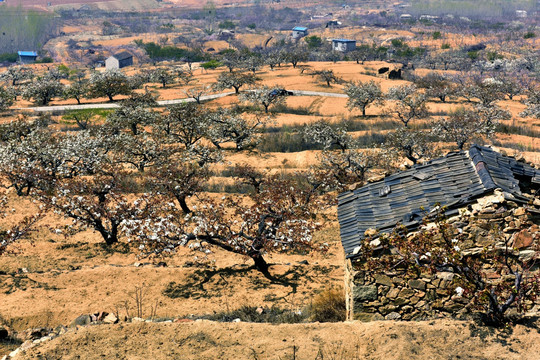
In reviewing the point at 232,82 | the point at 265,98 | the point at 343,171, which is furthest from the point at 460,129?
the point at 232,82

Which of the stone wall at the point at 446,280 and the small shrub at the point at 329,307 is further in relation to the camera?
the small shrub at the point at 329,307

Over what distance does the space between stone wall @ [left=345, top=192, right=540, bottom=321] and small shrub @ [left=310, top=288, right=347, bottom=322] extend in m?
1.06

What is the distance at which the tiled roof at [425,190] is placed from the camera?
10.6 m

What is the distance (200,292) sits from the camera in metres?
14.3

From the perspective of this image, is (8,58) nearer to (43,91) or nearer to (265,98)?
(43,91)

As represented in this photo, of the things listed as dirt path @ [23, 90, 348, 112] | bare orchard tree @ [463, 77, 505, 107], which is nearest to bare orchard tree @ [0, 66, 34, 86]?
dirt path @ [23, 90, 348, 112]

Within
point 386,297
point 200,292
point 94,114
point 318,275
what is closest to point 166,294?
point 200,292

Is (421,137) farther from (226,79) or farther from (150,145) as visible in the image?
(226,79)

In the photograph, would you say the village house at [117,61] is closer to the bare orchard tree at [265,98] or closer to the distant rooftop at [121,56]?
the distant rooftop at [121,56]

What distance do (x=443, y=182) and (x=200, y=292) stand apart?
26.7 ft

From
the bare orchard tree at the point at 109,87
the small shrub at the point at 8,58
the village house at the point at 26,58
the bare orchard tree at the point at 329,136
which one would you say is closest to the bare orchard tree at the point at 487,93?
the bare orchard tree at the point at 329,136

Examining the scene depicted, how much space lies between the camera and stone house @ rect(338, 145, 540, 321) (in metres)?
9.59

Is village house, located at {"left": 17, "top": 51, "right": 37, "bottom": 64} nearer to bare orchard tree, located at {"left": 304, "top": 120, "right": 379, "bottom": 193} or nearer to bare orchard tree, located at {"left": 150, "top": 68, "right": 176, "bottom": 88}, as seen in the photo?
bare orchard tree, located at {"left": 150, "top": 68, "right": 176, "bottom": 88}

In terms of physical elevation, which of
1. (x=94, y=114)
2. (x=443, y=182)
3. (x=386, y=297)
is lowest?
(x=94, y=114)
